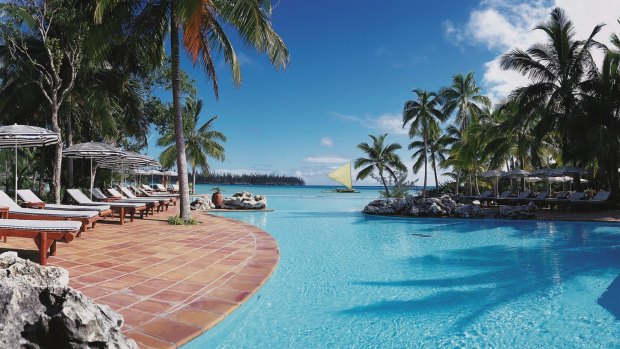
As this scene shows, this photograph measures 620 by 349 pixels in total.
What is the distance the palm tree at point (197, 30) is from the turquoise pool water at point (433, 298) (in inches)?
190

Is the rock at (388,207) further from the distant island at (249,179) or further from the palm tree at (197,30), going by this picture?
the distant island at (249,179)

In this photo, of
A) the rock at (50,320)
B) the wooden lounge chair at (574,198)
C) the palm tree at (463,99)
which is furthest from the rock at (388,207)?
the rock at (50,320)

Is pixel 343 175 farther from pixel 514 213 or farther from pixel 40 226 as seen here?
pixel 40 226

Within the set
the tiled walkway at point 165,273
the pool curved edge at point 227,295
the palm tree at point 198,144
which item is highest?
the palm tree at point 198,144

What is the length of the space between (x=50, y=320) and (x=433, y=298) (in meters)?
4.16

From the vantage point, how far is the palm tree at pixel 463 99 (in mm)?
24953

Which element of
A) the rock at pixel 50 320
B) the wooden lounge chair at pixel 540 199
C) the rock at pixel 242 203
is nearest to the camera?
the rock at pixel 50 320

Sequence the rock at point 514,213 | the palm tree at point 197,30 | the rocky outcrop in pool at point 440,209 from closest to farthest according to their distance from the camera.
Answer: the palm tree at point 197,30, the rock at point 514,213, the rocky outcrop in pool at point 440,209

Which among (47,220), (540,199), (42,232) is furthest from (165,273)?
(540,199)

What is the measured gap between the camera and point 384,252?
24.9 feet

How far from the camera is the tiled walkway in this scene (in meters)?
3.09

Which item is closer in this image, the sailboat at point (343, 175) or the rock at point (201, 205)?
the rock at point (201, 205)

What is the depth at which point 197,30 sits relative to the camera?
8.38 meters

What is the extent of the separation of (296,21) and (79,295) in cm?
1634
